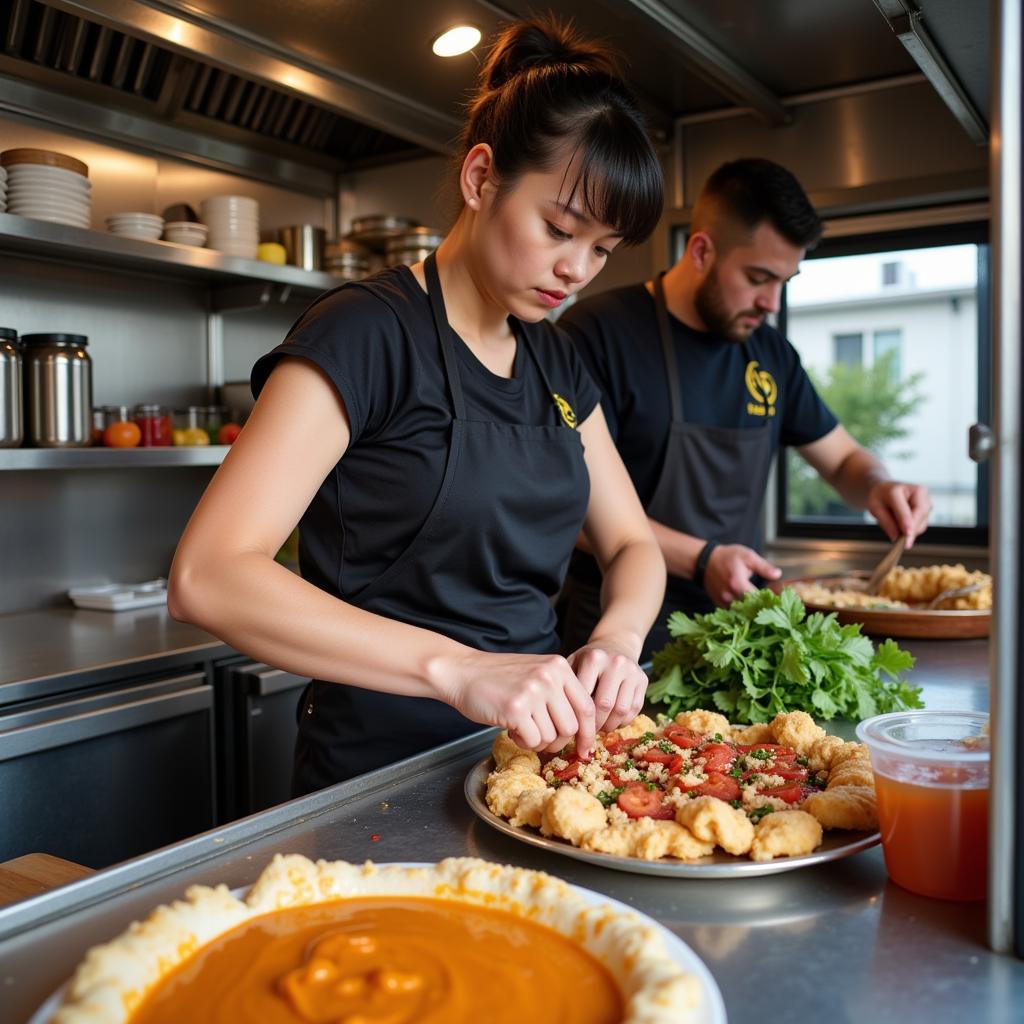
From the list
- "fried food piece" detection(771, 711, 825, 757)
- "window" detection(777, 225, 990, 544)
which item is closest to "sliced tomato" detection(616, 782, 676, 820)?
"fried food piece" detection(771, 711, 825, 757)

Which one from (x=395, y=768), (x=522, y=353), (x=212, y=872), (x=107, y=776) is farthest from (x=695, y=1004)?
(x=107, y=776)

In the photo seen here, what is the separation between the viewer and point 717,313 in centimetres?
257

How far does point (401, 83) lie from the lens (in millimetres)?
2992

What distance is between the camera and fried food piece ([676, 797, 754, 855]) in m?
0.94

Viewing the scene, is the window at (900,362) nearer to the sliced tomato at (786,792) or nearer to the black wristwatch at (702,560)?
the black wristwatch at (702,560)

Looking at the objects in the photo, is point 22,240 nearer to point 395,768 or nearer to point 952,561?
point 395,768

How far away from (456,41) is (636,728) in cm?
203

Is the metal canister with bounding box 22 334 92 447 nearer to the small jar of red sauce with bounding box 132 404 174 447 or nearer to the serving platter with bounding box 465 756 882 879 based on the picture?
the small jar of red sauce with bounding box 132 404 174 447

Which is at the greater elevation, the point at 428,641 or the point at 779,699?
the point at 428,641

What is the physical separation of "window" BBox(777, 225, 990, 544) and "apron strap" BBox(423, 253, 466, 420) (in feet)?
8.72

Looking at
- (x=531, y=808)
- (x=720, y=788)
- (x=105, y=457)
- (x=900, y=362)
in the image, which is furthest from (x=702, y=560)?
(x=900, y=362)

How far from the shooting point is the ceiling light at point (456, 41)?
2.65m

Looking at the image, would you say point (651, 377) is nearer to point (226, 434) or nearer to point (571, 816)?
point (226, 434)

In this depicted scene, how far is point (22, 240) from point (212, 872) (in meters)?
2.12
